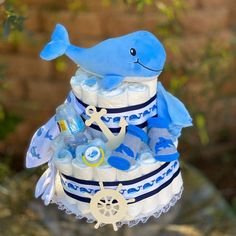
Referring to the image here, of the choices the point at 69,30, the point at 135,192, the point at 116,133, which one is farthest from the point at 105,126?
the point at 69,30

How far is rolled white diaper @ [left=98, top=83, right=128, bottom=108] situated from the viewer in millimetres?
1051

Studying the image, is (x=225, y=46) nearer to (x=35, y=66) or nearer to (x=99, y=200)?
(x=35, y=66)

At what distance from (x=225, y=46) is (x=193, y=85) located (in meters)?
0.17

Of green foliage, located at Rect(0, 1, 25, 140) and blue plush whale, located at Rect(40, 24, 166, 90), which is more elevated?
blue plush whale, located at Rect(40, 24, 166, 90)

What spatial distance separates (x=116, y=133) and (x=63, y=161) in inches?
4.1

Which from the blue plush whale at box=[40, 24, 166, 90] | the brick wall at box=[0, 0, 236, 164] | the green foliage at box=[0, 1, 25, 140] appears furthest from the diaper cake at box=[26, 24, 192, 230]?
the brick wall at box=[0, 0, 236, 164]

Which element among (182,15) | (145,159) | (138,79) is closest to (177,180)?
(145,159)

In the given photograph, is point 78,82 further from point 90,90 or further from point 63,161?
point 63,161

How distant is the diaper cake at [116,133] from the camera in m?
1.05

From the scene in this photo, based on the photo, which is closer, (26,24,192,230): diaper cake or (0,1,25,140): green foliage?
(26,24,192,230): diaper cake

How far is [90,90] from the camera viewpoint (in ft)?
3.49

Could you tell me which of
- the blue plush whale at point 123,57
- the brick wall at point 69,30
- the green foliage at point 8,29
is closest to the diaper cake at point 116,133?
the blue plush whale at point 123,57

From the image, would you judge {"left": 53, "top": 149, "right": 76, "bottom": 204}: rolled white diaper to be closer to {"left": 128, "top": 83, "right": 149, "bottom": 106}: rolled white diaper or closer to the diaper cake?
the diaper cake

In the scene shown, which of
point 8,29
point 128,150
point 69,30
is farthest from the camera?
point 69,30
